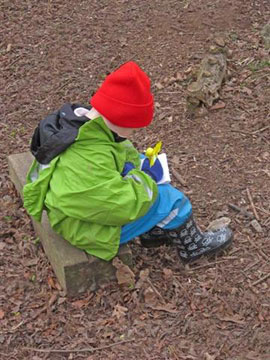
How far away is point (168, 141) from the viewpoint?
5137 millimetres

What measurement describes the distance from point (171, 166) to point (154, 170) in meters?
1.01

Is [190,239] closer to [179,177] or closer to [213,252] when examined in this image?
[213,252]

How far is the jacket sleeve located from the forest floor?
0.60 metres

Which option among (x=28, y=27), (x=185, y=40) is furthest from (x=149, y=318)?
(x=28, y=27)

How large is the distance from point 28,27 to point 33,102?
4.33 ft

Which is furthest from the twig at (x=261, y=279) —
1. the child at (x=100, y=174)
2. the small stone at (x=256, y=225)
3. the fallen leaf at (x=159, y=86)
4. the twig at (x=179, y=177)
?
the fallen leaf at (x=159, y=86)

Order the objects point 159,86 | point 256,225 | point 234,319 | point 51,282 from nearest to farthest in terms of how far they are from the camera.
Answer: point 234,319
point 51,282
point 256,225
point 159,86

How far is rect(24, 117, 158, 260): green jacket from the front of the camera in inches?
131

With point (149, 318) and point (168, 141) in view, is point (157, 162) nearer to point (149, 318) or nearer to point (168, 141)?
point (149, 318)

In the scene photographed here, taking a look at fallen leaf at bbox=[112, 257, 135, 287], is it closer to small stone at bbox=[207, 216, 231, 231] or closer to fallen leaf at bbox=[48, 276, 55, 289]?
fallen leaf at bbox=[48, 276, 55, 289]

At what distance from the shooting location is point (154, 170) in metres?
3.84

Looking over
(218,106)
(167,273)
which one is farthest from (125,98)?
(218,106)

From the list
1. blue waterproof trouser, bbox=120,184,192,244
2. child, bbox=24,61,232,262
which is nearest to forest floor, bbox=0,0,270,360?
blue waterproof trouser, bbox=120,184,192,244

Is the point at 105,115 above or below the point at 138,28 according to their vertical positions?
above
